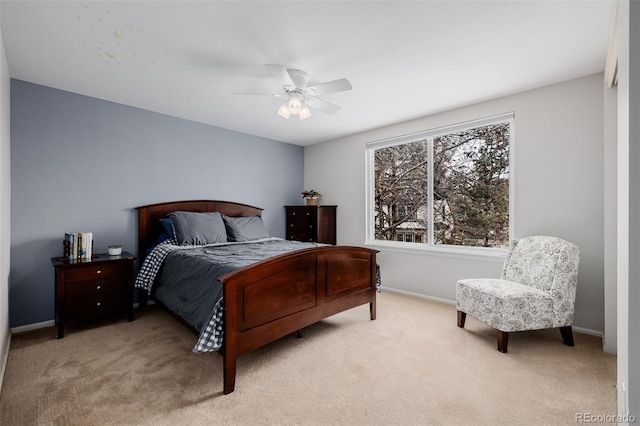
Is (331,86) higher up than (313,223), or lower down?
higher up

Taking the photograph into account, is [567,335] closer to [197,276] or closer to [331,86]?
[331,86]

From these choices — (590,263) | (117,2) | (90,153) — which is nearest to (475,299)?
(590,263)

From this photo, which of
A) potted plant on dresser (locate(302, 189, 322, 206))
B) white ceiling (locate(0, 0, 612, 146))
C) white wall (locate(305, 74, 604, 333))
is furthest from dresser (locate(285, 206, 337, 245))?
white ceiling (locate(0, 0, 612, 146))

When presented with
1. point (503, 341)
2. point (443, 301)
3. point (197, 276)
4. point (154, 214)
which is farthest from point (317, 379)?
point (154, 214)

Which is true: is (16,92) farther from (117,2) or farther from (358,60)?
(358,60)

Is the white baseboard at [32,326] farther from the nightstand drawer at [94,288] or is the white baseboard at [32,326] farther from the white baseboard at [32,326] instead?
the nightstand drawer at [94,288]

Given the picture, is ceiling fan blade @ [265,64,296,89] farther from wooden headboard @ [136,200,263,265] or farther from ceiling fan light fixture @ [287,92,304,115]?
wooden headboard @ [136,200,263,265]

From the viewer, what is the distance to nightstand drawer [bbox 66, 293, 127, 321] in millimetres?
2727

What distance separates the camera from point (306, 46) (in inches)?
87.0

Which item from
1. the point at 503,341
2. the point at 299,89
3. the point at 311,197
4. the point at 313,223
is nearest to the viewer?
the point at 503,341

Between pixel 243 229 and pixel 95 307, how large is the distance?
1.72m

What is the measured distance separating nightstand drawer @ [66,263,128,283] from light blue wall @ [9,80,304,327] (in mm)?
529

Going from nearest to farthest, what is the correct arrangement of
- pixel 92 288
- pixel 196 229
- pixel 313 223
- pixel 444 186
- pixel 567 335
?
pixel 567 335 < pixel 92 288 < pixel 196 229 < pixel 444 186 < pixel 313 223

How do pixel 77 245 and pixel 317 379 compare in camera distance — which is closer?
pixel 317 379
